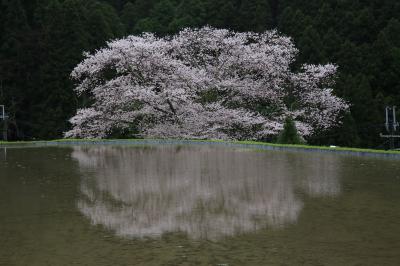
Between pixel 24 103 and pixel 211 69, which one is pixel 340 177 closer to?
pixel 211 69

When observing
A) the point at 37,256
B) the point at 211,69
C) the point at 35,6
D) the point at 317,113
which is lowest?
the point at 37,256

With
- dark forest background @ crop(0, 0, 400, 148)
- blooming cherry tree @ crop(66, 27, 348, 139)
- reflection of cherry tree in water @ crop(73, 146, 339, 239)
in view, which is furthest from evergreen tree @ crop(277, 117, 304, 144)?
dark forest background @ crop(0, 0, 400, 148)

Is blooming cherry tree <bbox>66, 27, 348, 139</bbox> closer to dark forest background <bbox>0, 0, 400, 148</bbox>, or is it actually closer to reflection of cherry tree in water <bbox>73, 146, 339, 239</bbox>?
dark forest background <bbox>0, 0, 400, 148</bbox>

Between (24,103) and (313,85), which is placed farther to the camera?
(24,103)

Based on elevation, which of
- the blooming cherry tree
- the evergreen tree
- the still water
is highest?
the blooming cherry tree

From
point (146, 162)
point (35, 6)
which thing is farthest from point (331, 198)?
point (35, 6)

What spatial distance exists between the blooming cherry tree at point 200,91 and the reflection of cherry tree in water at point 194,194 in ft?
54.9

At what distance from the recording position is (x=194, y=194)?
44.8 feet

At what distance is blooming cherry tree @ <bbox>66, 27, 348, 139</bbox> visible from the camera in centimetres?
3978

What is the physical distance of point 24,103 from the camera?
5922cm

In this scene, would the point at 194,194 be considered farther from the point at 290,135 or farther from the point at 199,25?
the point at 199,25

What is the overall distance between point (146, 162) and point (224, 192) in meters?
8.65

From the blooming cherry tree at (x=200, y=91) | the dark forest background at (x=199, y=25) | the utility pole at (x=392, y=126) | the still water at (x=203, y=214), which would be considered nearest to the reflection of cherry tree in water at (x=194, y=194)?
the still water at (x=203, y=214)

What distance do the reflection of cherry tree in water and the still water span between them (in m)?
0.02
